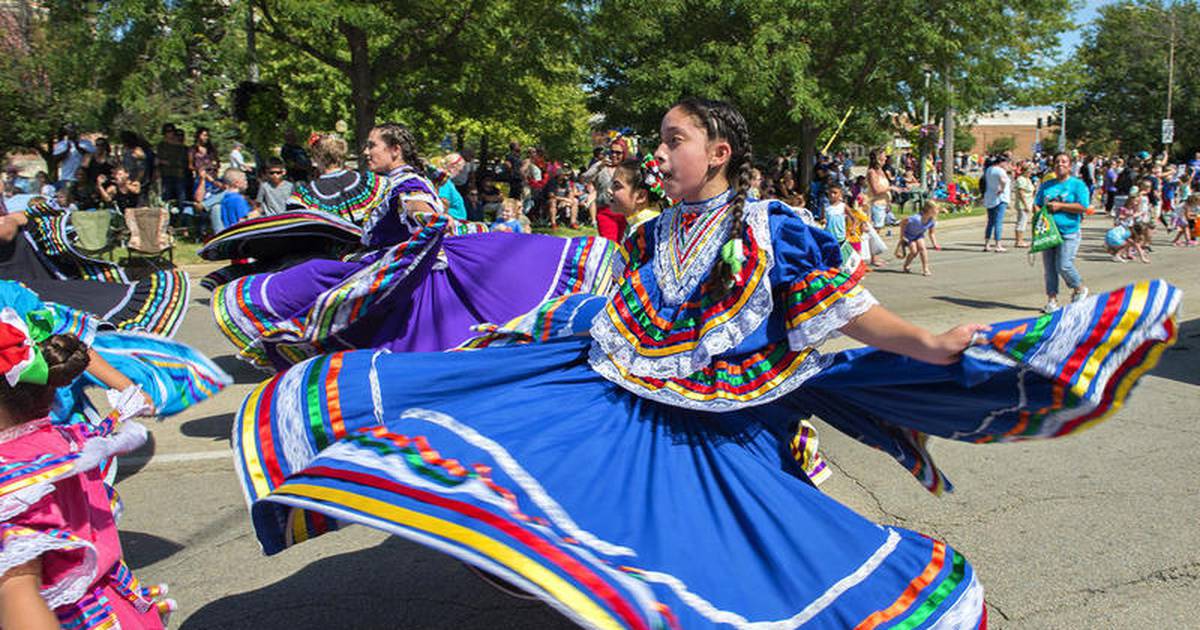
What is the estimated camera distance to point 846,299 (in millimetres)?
2650

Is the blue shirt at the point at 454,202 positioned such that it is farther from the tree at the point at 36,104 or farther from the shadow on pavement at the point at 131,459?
the tree at the point at 36,104

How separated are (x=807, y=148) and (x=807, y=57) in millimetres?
2783

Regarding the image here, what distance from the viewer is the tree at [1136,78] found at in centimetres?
5272

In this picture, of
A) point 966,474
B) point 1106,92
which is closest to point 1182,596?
point 966,474

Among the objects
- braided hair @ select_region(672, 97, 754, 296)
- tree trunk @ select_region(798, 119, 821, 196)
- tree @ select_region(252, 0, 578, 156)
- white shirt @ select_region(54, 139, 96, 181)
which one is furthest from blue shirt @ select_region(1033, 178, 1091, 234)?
white shirt @ select_region(54, 139, 96, 181)

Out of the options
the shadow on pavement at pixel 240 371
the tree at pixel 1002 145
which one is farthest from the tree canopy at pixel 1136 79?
the shadow on pavement at pixel 240 371

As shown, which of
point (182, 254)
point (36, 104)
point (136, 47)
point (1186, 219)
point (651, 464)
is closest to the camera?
point (651, 464)

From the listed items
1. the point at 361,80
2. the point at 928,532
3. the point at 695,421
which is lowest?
the point at 928,532

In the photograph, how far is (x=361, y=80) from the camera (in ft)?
51.0

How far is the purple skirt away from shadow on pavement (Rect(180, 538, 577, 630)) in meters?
1.46

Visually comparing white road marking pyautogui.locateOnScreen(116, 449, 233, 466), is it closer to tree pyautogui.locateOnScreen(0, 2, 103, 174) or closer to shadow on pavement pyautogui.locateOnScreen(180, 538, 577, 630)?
shadow on pavement pyautogui.locateOnScreen(180, 538, 577, 630)

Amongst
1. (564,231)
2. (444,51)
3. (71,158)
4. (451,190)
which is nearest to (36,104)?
(71,158)

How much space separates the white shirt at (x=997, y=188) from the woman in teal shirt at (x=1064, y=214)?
7107mm

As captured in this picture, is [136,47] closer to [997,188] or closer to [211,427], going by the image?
[211,427]
